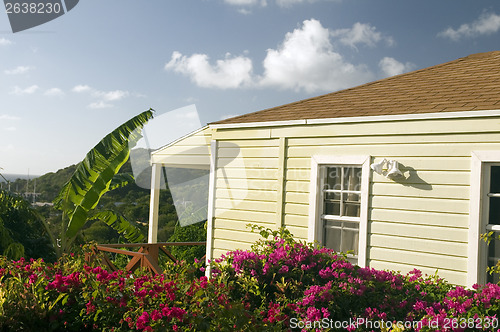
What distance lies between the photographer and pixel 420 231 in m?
5.93

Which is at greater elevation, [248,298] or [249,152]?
[249,152]

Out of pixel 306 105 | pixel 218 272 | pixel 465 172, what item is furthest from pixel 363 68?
pixel 218 272

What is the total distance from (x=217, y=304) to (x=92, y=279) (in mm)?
1034

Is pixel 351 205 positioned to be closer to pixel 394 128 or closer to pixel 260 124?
pixel 394 128

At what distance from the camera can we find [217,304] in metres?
3.68

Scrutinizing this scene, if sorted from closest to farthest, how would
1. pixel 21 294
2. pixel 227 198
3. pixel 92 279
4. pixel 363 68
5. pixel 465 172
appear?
pixel 21 294 < pixel 92 279 < pixel 465 172 < pixel 227 198 < pixel 363 68

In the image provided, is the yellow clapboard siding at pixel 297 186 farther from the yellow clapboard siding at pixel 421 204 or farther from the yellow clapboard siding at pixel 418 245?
the yellow clapboard siding at pixel 418 245

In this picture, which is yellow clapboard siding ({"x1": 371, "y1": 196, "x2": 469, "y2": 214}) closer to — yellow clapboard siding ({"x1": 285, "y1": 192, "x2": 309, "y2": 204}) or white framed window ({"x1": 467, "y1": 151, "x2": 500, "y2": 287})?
white framed window ({"x1": 467, "y1": 151, "x2": 500, "y2": 287})

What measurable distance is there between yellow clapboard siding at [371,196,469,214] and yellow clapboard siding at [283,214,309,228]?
1.03m

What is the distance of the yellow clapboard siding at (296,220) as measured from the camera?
6891 millimetres

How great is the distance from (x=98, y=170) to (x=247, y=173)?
15.7 ft

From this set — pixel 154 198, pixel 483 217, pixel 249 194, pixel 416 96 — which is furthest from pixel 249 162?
pixel 154 198

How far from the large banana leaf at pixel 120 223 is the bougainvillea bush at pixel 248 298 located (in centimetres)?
745

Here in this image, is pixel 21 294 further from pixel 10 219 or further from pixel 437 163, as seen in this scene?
pixel 10 219
